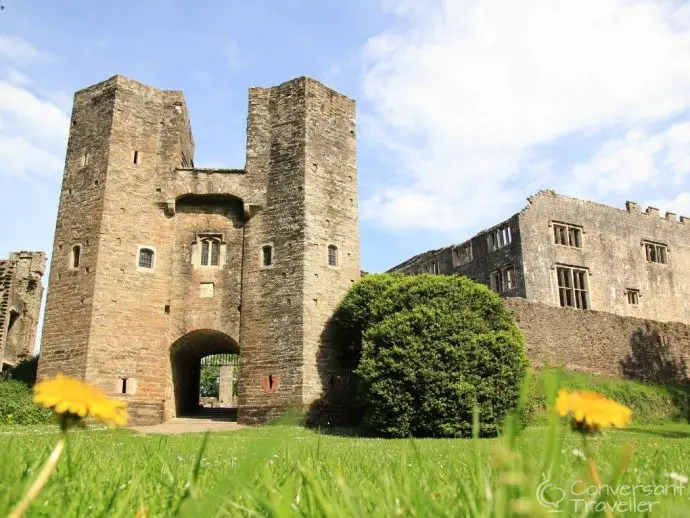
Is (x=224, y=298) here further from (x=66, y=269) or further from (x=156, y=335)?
(x=66, y=269)

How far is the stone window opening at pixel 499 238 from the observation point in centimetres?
3284

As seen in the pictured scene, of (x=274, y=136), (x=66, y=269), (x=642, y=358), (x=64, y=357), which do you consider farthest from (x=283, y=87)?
(x=642, y=358)

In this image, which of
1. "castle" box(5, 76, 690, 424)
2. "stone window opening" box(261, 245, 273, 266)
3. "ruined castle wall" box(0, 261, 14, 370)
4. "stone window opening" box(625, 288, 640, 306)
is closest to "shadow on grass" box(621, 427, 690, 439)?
"castle" box(5, 76, 690, 424)

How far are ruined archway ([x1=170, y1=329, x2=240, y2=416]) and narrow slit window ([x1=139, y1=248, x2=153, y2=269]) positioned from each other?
3.29 metres

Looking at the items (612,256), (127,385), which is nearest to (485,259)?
(612,256)

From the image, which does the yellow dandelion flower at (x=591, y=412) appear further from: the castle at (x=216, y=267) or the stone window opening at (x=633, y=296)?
the stone window opening at (x=633, y=296)

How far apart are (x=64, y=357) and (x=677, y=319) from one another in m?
34.0

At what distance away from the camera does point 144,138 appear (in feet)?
83.4

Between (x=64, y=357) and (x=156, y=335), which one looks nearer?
(x=64, y=357)

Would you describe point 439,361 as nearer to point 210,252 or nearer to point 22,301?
point 210,252

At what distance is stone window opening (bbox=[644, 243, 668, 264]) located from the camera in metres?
36.7

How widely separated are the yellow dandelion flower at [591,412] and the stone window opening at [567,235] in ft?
111

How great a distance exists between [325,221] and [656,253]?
77.8ft

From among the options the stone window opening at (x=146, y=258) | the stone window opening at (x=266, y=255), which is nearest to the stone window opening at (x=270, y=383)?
the stone window opening at (x=266, y=255)
